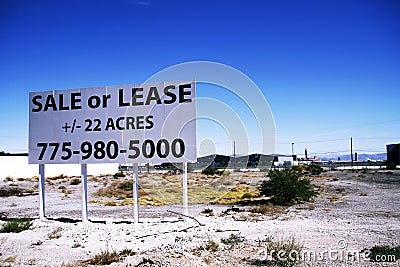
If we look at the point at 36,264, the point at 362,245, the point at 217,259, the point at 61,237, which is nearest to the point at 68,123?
the point at 61,237

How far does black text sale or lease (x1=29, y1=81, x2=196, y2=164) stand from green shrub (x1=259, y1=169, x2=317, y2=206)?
760cm

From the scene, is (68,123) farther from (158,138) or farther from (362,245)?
(362,245)

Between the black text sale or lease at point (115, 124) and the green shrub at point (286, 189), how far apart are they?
760cm

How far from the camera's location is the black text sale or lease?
505 inches

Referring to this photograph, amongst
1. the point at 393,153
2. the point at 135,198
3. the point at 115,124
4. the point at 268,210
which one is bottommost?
the point at 268,210

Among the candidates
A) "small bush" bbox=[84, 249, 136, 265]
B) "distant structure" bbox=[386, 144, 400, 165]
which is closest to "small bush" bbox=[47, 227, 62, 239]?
"small bush" bbox=[84, 249, 136, 265]

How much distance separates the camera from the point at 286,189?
18.9 m

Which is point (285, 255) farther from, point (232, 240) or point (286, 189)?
point (286, 189)

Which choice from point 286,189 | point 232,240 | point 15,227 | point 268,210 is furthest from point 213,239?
point 286,189

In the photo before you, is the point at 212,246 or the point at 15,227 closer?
the point at 212,246

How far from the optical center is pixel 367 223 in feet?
40.9

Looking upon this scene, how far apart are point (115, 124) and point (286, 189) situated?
907 centimetres

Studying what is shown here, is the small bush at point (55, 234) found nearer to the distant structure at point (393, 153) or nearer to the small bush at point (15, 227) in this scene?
the small bush at point (15, 227)

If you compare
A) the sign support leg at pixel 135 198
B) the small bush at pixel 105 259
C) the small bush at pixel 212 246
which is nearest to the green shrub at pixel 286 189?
the sign support leg at pixel 135 198
